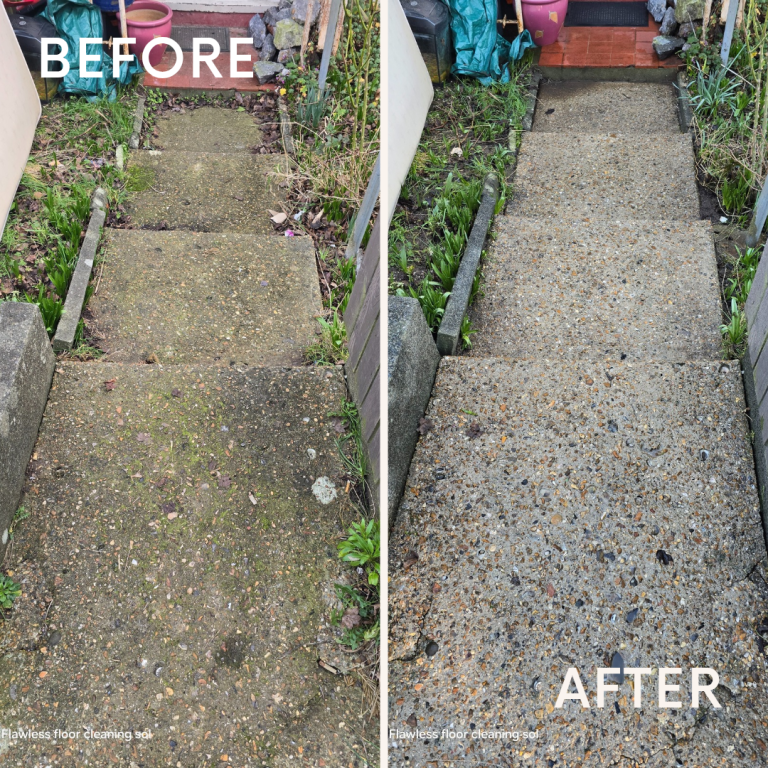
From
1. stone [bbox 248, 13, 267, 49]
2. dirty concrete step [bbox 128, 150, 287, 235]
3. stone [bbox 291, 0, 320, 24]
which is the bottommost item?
dirty concrete step [bbox 128, 150, 287, 235]

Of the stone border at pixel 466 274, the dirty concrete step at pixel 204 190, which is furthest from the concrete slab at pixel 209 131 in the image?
the stone border at pixel 466 274

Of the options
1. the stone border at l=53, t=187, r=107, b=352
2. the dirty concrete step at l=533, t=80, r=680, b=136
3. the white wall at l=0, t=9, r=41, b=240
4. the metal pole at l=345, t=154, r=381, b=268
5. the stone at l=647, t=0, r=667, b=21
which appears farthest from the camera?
the stone at l=647, t=0, r=667, b=21

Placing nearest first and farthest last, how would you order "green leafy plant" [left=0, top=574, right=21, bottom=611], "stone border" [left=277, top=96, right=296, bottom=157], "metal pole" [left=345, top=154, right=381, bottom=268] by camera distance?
"green leafy plant" [left=0, top=574, right=21, bottom=611]
"metal pole" [left=345, top=154, right=381, bottom=268]
"stone border" [left=277, top=96, right=296, bottom=157]

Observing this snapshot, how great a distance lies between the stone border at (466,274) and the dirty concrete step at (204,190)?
110 cm

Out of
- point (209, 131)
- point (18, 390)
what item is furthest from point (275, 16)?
point (18, 390)

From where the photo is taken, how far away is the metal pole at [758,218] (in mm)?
3311

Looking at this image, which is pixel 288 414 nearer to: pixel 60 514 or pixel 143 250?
pixel 60 514

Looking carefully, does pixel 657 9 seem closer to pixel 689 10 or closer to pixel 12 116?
pixel 689 10

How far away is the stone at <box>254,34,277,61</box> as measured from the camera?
562 centimetres

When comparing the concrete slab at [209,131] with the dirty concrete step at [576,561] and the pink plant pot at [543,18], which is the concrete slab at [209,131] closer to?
the pink plant pot at [543,18]

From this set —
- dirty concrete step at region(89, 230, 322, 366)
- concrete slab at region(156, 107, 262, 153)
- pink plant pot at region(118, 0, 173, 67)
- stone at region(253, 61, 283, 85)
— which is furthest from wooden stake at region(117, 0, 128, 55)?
dirty concrete step at region(89, 230, 322, 366)

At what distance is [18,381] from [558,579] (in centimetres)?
179

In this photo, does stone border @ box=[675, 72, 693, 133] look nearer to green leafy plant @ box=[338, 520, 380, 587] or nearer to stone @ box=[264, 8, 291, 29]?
stone @ box=[264, 8, 291, 29]

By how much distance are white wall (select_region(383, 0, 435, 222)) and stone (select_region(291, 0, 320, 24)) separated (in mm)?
1837
